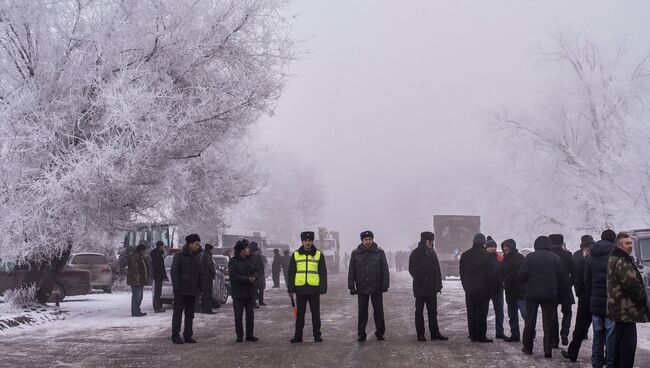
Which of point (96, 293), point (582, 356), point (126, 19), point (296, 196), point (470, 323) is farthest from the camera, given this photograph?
point (296, 196)

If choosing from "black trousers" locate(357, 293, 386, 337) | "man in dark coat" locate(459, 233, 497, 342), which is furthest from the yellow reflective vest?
"man in dark coat" locate(459, 233, 497, 342)

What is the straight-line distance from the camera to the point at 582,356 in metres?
10.5

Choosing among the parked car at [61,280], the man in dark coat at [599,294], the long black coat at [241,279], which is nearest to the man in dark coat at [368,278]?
the long black coat at [241,279]

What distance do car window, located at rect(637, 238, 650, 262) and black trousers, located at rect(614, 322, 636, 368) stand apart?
368 inches

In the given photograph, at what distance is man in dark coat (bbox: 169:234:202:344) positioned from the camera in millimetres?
12391

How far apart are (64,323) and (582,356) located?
439 inches

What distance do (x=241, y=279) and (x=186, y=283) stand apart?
938 millimetres

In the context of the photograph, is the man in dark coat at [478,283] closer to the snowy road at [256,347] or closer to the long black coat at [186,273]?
the snowy road at [256,347]

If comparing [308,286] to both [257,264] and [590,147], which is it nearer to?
[257,264]

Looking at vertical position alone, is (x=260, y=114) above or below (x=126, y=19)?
below

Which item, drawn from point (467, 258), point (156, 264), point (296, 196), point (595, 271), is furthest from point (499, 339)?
point (296, 196)

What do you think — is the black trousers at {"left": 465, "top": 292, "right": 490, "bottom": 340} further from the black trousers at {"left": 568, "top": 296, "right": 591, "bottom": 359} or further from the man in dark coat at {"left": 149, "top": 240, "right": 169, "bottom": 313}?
the man in dark coat at {"left": 149, "top": 240, "right": 169, "bottom": 313}

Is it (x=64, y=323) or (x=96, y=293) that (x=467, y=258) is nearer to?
(x=64, y=323)

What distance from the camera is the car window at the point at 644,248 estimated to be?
54.6 ft
